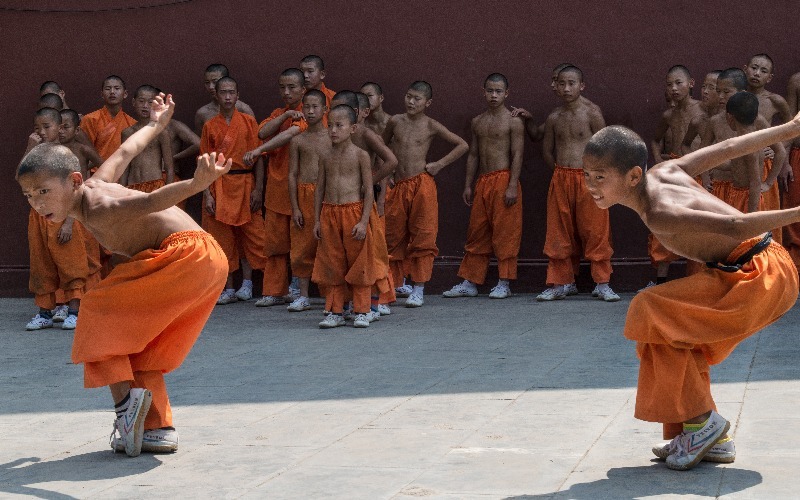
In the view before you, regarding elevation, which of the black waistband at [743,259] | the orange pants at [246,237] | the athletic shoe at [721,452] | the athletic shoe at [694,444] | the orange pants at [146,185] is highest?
the black waistband at [743,259]

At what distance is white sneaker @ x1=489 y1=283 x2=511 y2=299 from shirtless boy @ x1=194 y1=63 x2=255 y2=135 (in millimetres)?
2616

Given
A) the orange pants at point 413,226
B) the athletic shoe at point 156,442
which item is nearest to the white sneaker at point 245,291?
the orange pants at point 413,226

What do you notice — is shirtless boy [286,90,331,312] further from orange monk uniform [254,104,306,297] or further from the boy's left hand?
the boy's left hand

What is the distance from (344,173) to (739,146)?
4.62m

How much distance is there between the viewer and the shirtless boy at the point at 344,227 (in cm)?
888

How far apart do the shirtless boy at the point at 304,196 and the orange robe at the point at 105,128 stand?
170 cm

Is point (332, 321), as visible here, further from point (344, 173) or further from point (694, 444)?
point (694, 444)

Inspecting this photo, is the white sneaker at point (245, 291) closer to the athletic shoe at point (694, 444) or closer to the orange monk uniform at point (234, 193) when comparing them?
the orange monk uniform at point (234, 193)

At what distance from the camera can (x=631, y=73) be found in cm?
1075

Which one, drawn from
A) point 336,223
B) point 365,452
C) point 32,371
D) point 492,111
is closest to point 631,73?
point 492,111

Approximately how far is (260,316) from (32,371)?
2568 millimetres

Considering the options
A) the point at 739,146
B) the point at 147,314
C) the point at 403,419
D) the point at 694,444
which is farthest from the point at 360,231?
the point at 694,444

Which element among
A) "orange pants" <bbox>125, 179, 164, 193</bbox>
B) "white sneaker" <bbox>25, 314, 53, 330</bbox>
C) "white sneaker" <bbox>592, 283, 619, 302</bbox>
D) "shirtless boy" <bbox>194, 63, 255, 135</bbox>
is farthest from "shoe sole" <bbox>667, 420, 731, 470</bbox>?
"shirtless boy" <bbox>194, 63, 255, 135</bbox>

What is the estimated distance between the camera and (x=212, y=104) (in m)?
11.0
